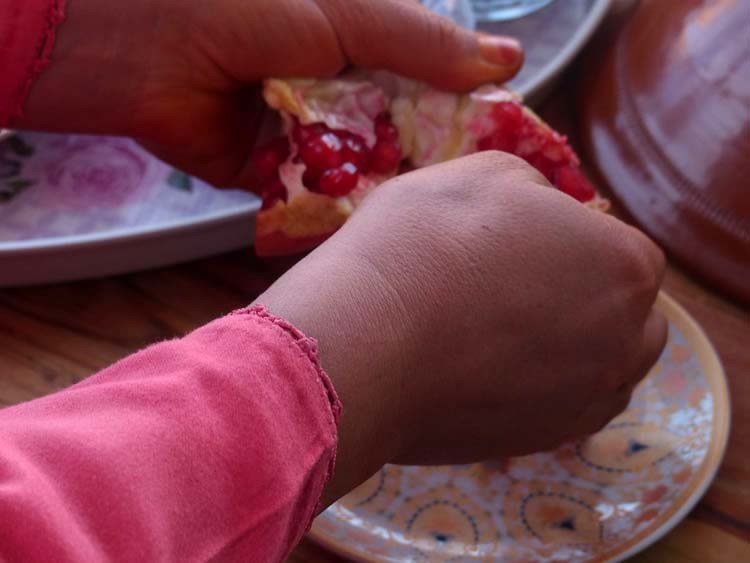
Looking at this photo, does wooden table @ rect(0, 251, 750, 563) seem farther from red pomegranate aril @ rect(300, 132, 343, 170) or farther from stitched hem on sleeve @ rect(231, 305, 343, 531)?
stitched hem on sleeve @ rect(231, 305, 343, 531)

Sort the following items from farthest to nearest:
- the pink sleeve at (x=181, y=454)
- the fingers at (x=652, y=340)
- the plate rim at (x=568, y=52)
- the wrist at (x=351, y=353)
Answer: the plate rim at (x=568, y=52) → the fingers at (x=652, y=340) → the wrist at (x=351, y=353) → the pink sleeve at (x=181, y=454)

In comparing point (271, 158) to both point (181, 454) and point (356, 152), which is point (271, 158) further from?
point (181, 454)

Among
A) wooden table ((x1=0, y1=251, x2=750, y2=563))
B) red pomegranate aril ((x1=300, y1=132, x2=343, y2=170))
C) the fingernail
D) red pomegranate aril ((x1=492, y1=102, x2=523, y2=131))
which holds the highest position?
the fingernail

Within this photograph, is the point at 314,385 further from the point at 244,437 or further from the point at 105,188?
the point at 105,188

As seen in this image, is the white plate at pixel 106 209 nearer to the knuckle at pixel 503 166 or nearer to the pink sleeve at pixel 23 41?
the pink sleeve at pixel 23 41

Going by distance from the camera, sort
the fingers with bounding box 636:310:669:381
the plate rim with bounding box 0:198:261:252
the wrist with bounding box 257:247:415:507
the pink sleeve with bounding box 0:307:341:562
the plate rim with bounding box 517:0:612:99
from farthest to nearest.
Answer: the plate rim with bounding box 517:0:612:99 → the plate rim with bounding box 0:198:261:252 → the fingers with bounding box 636:310:669:381 → the wrist with bounding box 257:247:415:507 → the pink sleeve with bounding box 0:307:341:562

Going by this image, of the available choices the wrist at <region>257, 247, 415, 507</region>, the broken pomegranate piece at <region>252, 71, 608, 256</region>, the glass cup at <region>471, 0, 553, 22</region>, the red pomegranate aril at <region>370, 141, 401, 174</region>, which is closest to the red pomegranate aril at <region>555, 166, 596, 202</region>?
the broken pomegranate piece at <region>252, 71, 608, 256</region>

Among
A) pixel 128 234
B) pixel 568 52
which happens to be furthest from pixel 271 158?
pixel 568 52

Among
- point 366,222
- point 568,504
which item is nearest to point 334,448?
point 366,222

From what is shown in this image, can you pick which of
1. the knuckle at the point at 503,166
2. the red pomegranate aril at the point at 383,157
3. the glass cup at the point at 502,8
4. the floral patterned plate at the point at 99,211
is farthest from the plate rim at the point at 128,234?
the glass cup at the point at 502,8
